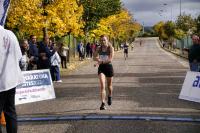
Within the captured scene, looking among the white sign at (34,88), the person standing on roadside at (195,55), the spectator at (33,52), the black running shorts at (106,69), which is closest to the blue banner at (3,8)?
the black running shorts at (106,69)

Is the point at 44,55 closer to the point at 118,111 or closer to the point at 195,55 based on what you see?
the point at 195,55

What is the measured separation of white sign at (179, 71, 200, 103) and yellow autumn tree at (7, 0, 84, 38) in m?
11.2

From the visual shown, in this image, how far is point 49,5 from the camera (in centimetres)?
2584

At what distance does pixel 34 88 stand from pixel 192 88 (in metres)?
4.45

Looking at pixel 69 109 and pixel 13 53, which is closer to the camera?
pixel 13 53

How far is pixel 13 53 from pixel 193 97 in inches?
310

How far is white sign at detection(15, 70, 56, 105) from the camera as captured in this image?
13.7m

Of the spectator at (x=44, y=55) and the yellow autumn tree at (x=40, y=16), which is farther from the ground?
the yellow autumn tree at (x=40, y=16)

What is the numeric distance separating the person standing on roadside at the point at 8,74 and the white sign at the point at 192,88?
7613 millimetres

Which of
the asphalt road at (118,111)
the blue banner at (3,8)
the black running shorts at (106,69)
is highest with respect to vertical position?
the blue banner at (3,8)

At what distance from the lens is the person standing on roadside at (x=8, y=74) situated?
6.87 meters

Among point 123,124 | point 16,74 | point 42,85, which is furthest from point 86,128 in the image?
point 42,85

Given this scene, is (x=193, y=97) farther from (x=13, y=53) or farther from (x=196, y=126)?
(x=13, y=53)

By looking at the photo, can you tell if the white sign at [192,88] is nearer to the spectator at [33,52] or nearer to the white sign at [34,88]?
the white sign at [34,88]
